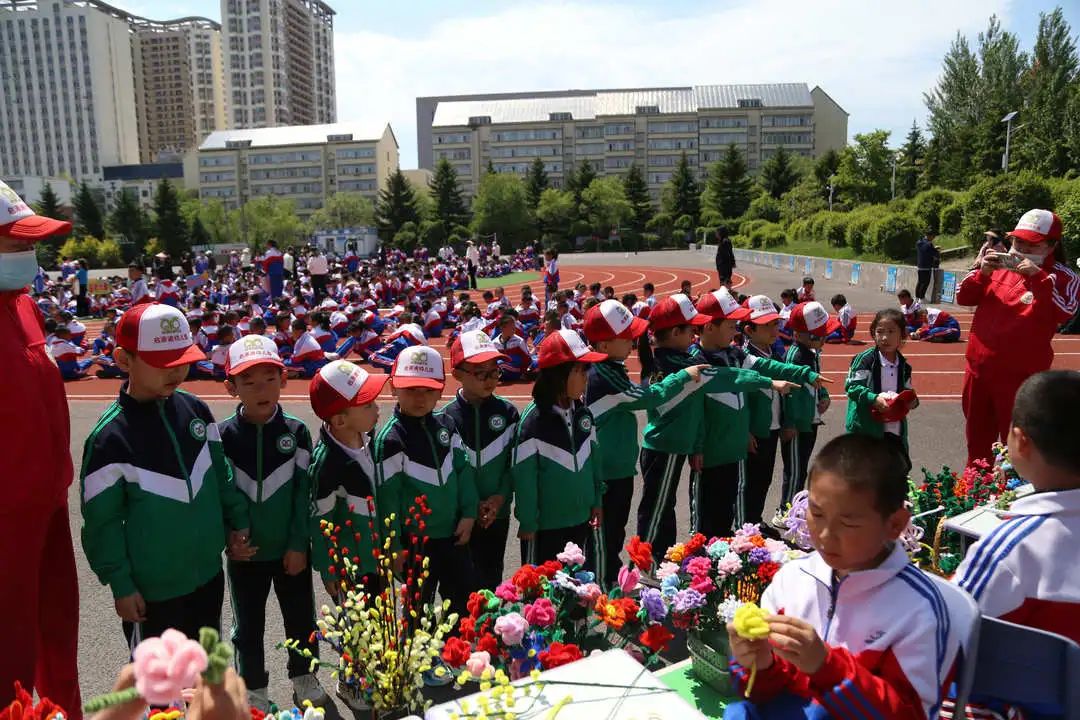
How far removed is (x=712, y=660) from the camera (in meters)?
2.43

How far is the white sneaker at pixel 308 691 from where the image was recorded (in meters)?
3.50

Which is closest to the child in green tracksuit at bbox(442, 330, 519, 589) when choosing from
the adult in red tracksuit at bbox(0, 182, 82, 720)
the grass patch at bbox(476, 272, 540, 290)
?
the adult in red tracksuit at bbox(0, 182, 82, 720)

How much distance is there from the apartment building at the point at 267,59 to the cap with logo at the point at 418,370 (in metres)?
139

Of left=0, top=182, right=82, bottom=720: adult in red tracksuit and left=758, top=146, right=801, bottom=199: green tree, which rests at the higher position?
left=758, top=146, right=801, bottom=199: green tree

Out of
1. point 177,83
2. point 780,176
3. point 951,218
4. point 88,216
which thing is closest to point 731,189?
point 780,176

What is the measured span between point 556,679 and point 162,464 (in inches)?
78.1

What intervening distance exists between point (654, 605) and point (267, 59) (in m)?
141

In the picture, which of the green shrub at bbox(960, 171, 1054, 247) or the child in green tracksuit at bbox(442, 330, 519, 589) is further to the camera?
the green shrub at bbox(960, 171, 1054, 247)

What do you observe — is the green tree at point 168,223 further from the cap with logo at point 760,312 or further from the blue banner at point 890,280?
the cap with logo at point 760,312

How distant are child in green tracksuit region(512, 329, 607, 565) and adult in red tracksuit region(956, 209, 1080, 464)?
119 inches

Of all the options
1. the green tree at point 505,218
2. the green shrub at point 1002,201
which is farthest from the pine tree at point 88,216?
the green shrub at point 1002,201

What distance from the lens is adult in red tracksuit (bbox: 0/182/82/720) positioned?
2.68m

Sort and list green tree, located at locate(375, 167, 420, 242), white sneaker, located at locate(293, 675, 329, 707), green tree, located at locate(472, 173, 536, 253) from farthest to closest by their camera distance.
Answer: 1. green tree, located at locate(375, 167, 420, 242)
2. green tree, located at locate(472, 173, 536, 253)
3. white sneaker, located at locate(293, 675, 329, 707)

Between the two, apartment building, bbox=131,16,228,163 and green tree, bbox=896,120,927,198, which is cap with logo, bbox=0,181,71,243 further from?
apartment building, bbox=131,16,228,163
